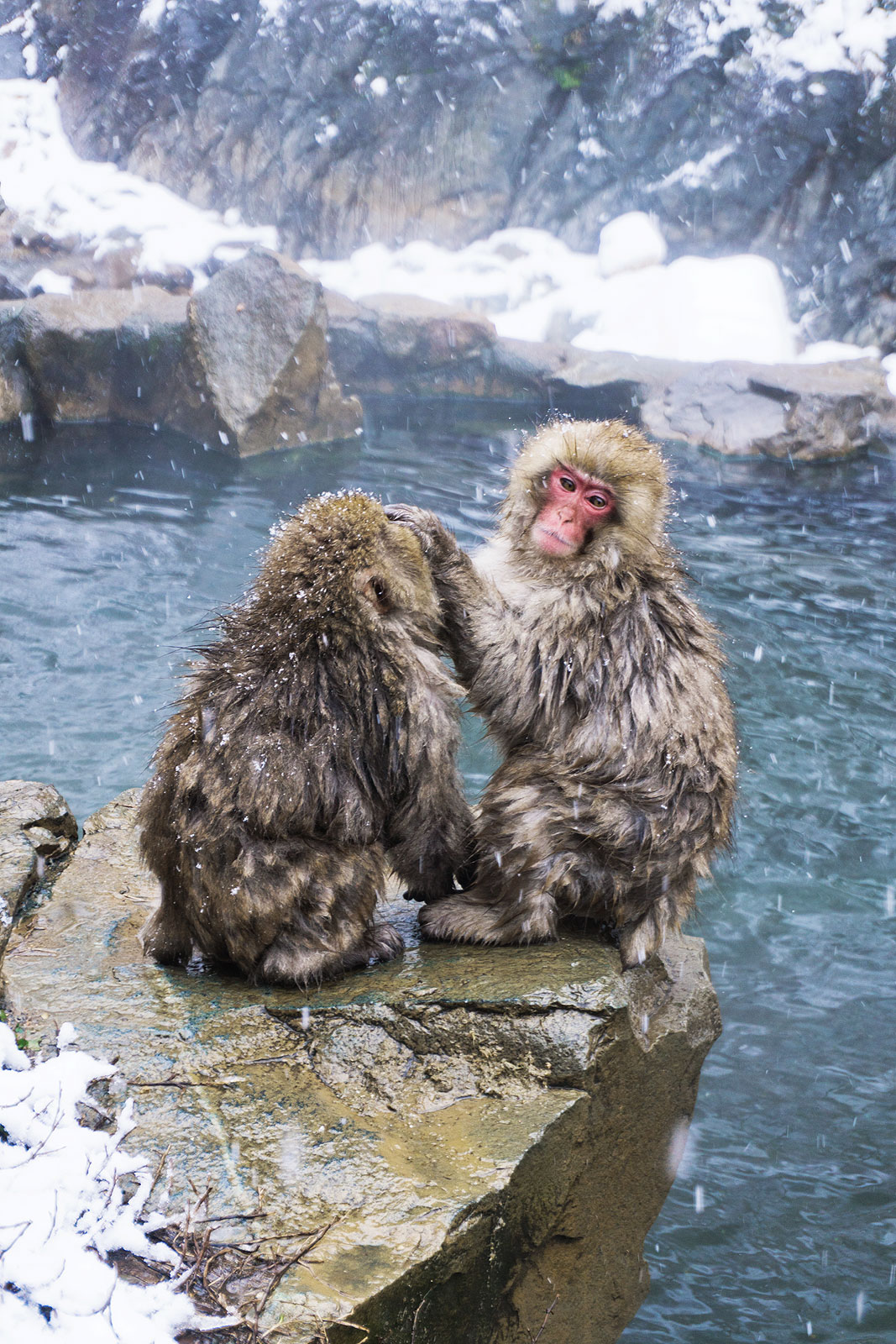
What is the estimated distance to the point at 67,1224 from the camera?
68.9 inches

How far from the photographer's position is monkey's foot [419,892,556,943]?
2734 millimetres

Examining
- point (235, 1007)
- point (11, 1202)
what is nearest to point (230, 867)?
point (235, 1007)

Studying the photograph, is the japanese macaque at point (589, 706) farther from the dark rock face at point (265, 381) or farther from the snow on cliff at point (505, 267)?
the snow on cliff at point (505, 267)

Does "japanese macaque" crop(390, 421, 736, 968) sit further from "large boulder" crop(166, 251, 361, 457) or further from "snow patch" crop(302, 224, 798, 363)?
"snow patch" crop(302, 224, 798, 363)

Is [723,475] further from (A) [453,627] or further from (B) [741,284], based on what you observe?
(A) [453,627]

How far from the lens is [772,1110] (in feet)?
13.5

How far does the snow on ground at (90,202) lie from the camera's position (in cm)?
1516

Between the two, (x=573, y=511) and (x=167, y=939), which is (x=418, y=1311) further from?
(x=573, y=511)

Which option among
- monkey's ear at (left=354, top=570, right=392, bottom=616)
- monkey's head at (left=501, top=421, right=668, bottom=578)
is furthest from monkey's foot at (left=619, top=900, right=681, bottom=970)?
monkey's ear at (left=354, top=570, right=392, bottom=616)

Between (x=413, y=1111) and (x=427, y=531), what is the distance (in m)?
1.29

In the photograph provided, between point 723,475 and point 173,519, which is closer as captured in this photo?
point 173,519

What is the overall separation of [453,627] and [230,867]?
0.81 metres

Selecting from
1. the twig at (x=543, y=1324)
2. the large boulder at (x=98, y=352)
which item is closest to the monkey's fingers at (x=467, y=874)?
the twig at (x=543, y=1324)

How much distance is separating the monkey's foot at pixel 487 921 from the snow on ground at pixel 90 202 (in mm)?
13023
